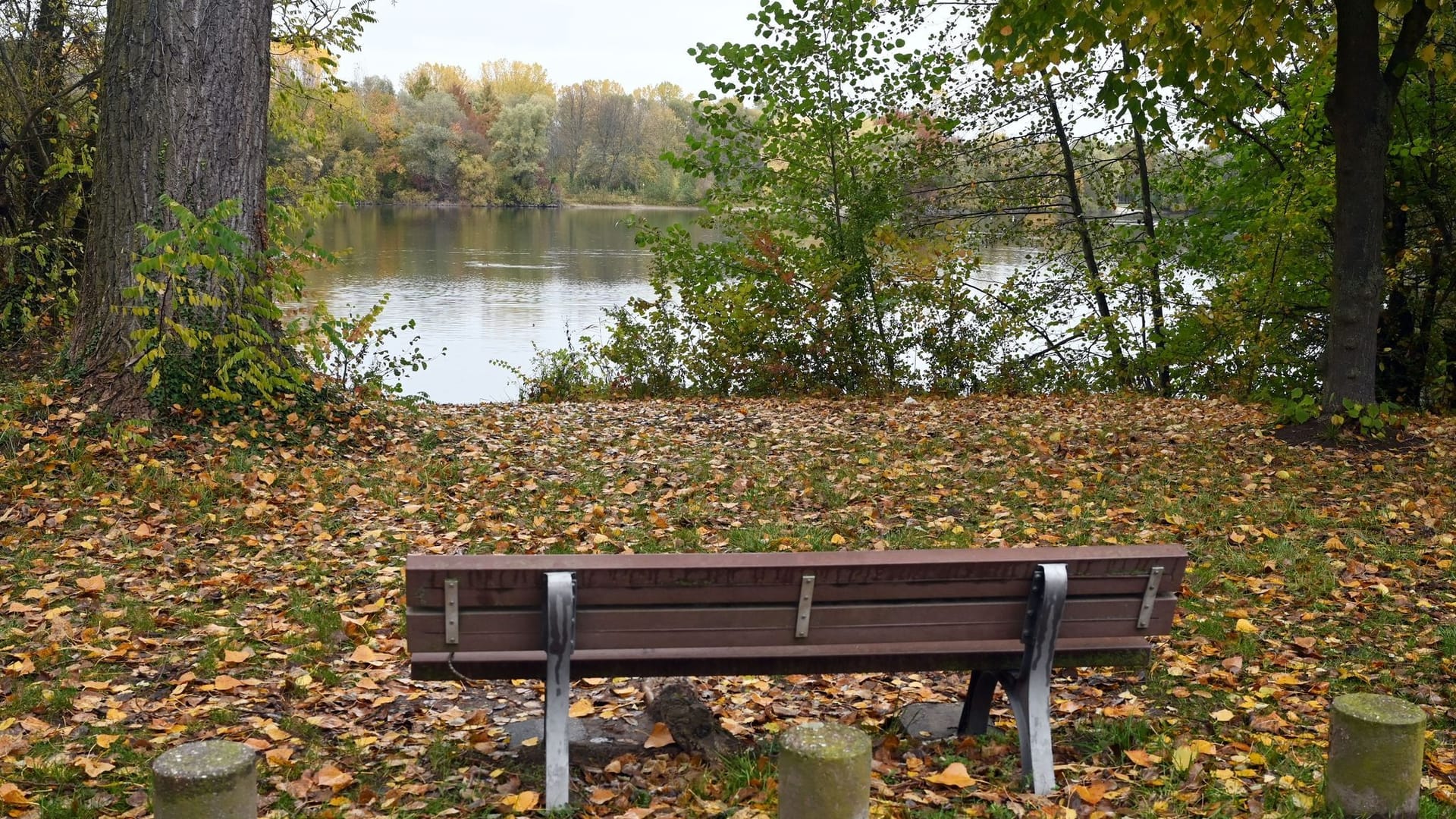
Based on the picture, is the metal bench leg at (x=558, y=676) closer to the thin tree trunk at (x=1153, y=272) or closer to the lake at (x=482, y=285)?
the lake at (x=482, y=285)

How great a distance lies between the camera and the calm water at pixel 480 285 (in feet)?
60.0

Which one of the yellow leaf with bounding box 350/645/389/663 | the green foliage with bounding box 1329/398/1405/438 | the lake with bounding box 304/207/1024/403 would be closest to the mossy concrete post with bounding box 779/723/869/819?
the yellow leaf with bounding box 350/645/389/663

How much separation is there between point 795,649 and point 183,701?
96.6 inches

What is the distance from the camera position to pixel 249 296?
328 inches

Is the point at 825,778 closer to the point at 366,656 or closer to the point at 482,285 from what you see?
the point at 366,656

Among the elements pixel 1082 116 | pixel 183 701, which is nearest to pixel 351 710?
pixel 183 701

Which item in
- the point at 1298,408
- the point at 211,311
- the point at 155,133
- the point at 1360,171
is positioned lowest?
the point at 1298,408

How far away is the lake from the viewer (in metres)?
18.1

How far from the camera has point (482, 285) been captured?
27.2 m

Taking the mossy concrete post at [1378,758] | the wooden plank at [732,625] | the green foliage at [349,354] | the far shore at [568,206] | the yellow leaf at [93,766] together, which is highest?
the far shore at [568,206]

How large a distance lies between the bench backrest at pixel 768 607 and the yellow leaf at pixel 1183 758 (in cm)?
45

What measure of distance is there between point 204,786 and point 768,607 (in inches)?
61.4

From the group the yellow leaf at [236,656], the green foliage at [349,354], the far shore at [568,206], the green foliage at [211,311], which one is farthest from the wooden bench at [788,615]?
the far shore at [568,206]

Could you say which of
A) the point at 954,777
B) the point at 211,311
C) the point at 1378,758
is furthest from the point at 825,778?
the point at 211,311
